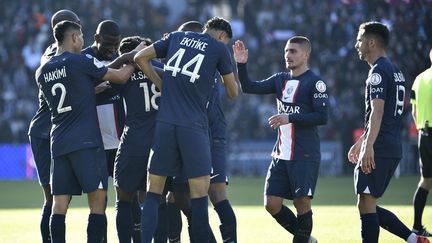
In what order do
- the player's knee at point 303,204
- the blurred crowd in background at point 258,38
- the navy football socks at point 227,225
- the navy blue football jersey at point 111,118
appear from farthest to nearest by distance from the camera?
the blurred crowd in background at point 258,38 → the navy blue football jersey at point 111,118 → the player's knee at point 303,204 → the navy football socks at point 227,225

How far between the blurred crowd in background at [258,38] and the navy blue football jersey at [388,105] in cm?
1479

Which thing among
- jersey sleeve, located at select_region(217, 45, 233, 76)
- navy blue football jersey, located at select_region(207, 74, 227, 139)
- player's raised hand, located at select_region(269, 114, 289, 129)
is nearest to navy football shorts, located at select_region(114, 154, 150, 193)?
navy blue football jersey, located at select_region(207, 74, 227, 139)

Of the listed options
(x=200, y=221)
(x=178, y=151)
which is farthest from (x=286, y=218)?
(x=178, y=151)

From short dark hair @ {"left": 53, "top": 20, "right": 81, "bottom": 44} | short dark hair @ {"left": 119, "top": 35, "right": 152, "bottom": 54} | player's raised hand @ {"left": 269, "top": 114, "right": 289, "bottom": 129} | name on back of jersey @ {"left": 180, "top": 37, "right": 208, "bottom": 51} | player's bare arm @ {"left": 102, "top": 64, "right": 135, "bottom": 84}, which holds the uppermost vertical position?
short dark hair @ {"left": 53, "top": 20, "right": 81, "bottom": 44}

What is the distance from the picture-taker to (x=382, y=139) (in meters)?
9.25

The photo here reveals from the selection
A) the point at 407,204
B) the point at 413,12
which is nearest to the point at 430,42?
the point at 413,12

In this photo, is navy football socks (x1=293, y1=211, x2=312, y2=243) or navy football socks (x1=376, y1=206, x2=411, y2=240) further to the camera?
navy football socks (x1=376, y1=206, x2=411, y2=240)

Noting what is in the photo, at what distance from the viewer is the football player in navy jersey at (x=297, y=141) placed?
9.71 meters

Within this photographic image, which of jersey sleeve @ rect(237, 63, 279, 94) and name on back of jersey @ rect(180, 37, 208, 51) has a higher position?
name on back of jersey @ rect(180, 37, 208, 51)

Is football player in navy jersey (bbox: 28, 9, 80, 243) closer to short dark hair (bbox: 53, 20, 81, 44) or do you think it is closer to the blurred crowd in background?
short dark hair (bbox: 53, 20, 81, 44)

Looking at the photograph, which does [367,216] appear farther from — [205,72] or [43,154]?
[43,154]

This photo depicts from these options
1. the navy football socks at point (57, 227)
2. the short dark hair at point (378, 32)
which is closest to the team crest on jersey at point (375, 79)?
the short dark hair at point (378, 32)

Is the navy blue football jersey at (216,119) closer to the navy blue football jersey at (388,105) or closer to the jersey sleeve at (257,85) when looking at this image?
the jersey sleeve at (257,85)

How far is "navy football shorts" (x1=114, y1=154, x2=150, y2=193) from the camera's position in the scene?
9281 millimetres
